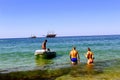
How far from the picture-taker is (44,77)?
1435 centimetres

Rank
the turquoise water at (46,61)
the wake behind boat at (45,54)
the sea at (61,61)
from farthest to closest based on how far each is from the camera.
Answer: the wake behind boat at (45,54) → the turquoise water at (46,61) → the sea at (61,61)

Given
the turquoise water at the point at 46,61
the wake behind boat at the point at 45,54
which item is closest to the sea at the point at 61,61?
the turquoise water at the point at 46,61

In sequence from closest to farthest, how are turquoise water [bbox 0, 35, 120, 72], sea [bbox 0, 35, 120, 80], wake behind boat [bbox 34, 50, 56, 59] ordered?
1. sea [bbox 0, 35, 120, 80]
2. turquoise water [bbox 0, 35, 120, 72]
3. wake behind boat [bbox 34, 50, 56, 59]

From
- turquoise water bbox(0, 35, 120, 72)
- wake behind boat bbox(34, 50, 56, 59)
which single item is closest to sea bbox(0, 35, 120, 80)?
turquoise water bbox(0, 35, 120, 72)

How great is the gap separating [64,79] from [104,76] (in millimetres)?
2409

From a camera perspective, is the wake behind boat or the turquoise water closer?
the turquoise water

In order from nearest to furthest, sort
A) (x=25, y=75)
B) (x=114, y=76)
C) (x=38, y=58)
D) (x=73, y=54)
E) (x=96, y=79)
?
(x=96, y=79) < (x=114, y=76) < (x=25, y=75) < (x=73, y=54) < (x=38, y=58)

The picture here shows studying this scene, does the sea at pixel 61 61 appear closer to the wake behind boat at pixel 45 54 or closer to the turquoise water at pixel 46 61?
the turquoise water at pixel 46 61

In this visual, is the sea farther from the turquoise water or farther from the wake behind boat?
the wake behind boat

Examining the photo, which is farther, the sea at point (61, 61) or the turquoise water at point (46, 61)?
the turquoise water at point (46, 61)

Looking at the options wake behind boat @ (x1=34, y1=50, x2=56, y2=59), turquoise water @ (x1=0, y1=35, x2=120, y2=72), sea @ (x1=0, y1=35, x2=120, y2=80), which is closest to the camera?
sea @ (x1=0, y1=35, x2=120, y2=80)

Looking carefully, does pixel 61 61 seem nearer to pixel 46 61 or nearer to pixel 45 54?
pixel 46 61

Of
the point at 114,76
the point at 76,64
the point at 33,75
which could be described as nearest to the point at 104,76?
the point at 114,76

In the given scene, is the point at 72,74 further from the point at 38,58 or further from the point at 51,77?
the point at 38,58
